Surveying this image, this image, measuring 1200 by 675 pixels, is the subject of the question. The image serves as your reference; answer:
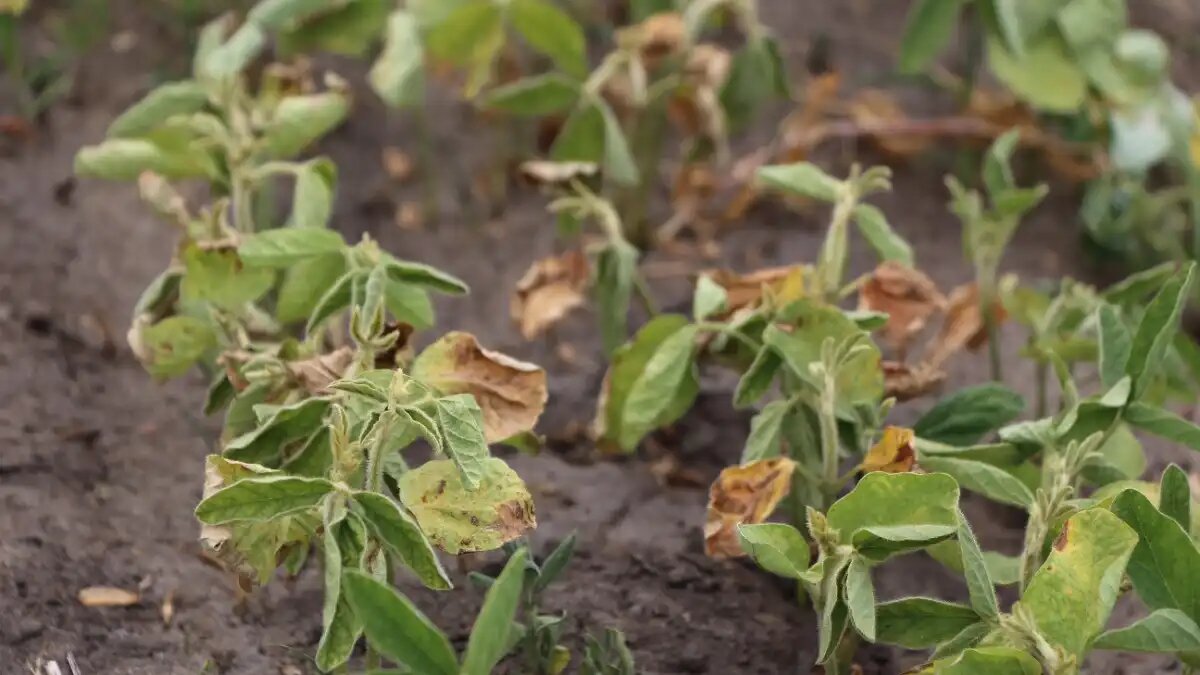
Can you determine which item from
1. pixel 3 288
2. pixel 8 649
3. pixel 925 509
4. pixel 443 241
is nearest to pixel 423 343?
pixel 443 241

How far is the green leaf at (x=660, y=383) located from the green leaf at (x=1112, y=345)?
308 mm

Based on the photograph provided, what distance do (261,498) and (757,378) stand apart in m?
0.40

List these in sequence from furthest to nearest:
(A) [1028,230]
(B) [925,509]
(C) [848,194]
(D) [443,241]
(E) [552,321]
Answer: (A) [1028,230]
(D) [443,241]
(E) [552,321]
(C) [848,194]
(B) [925,509]

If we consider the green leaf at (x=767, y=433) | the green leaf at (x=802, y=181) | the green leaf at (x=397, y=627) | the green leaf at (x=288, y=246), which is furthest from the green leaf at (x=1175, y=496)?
the green leaf at (x=288, y=246)

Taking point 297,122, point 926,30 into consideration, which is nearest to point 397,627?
point 297,122

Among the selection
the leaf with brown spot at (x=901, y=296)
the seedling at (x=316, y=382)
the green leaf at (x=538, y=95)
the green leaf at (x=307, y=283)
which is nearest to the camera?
the seedling at (x=316, y=382)

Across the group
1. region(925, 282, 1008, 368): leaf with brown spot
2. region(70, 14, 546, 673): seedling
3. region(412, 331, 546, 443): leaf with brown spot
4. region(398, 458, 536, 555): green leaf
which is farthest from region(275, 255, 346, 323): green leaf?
region(925, 282, 1008, 368): leaf with brown spot

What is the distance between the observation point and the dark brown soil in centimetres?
100

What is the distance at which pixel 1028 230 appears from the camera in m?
1.60

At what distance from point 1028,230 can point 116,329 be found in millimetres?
1062

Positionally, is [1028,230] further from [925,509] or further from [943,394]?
[925,509]

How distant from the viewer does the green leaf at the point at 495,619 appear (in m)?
0.68

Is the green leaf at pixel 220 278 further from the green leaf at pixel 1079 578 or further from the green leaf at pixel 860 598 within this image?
the green leaf at pixel 1079 578

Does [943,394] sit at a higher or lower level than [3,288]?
lower
